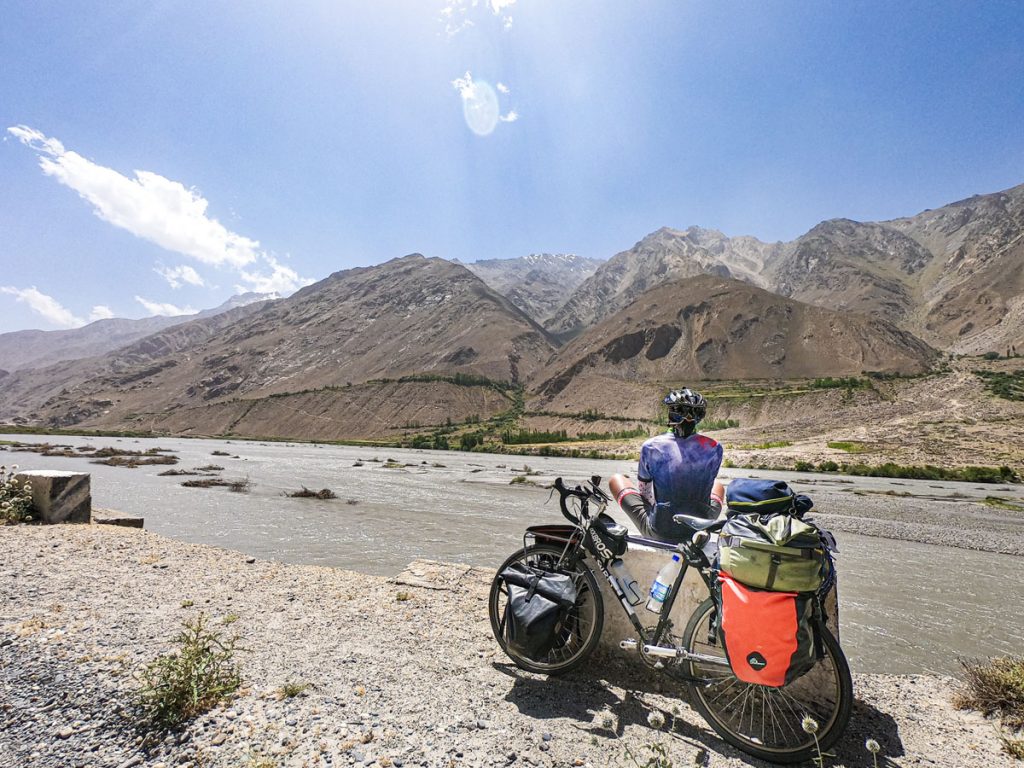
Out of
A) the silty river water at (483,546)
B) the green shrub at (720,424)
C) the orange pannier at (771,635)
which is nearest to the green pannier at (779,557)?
the orange pannier at (771,635)

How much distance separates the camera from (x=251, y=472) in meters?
41.2

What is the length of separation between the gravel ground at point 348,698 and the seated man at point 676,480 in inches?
61.2

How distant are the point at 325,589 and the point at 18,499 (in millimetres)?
8445

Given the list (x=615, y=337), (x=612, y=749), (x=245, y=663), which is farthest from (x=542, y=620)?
(x=615, y=337)

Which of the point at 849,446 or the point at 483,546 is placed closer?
the point at 483,546

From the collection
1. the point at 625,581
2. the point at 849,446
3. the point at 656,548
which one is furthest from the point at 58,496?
the point at 849,446


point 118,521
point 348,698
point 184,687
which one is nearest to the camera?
point 184,687

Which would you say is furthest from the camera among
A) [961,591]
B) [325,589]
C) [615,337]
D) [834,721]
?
[615,337]

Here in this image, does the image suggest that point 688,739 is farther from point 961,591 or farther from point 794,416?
point 794,416

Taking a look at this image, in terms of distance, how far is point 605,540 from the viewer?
4.42 meters

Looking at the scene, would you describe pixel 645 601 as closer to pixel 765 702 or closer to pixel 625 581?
pixel 625 581

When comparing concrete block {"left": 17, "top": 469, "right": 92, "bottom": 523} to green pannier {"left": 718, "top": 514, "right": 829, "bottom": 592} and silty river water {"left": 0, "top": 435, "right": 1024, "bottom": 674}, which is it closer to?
silty river water {"left": 0, "top": 435, "right": 1024, "bottom": 674}

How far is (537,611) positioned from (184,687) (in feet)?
9.59

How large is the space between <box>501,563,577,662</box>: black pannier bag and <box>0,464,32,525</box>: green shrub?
12.0 meters
